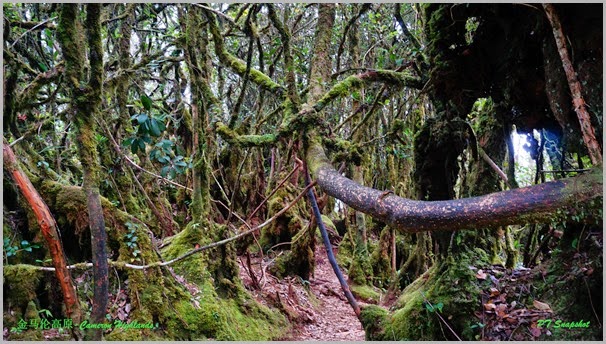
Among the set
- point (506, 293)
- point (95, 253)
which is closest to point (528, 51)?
point (506, 293)

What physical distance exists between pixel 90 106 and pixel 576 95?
3513 millimetres

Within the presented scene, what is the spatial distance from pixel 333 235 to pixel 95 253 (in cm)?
996

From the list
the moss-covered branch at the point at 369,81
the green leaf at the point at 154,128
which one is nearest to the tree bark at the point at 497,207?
the moss-covered branch at the point at 369,81

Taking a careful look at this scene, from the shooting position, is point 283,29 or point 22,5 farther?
point 22,5

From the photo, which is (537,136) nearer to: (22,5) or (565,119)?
(565,119)

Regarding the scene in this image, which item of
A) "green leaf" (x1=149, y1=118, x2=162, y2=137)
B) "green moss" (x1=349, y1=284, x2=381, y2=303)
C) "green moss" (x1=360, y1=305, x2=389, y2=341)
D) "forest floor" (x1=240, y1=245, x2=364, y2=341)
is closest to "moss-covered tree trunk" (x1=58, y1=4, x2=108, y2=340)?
"green leaf" (x1=149, y1=118, x2=162, y2=137)

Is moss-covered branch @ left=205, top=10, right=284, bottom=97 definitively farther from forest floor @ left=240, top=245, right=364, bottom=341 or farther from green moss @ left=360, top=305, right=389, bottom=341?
forest floor @ left=240, top=245, right=364, bottom=341

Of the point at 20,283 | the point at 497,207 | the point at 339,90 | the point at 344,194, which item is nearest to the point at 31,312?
the point at 20,283

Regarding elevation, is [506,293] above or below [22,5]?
below

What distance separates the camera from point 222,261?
5.43m

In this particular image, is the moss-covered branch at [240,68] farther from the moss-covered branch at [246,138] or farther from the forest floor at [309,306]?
the forest floor at [309,306]

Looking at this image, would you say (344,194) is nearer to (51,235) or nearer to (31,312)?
(51,235)

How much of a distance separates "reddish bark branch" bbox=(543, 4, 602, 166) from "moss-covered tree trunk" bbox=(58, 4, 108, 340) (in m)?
3.32

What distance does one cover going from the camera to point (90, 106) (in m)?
3.00
